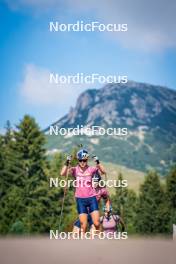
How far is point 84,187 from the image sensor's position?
584 centimetres

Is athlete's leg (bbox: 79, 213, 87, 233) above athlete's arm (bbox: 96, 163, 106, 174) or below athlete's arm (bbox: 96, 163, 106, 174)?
below

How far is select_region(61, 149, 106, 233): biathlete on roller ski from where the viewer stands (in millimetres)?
5828

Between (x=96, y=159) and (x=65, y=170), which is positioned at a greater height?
(x=96, y=159)

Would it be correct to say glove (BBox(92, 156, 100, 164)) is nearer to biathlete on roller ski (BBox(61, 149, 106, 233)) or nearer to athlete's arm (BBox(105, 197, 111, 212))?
biathlete on roller ski (BBox(61, 149, 106, 233))

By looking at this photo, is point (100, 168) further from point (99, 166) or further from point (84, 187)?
point (84, 187)

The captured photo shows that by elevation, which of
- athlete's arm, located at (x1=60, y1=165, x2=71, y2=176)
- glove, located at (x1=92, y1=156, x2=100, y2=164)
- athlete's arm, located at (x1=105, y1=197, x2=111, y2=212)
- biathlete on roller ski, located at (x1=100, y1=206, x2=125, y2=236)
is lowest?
biathlete on roller ski, located at (x1=100, y1=206, x2=125, y2=236)

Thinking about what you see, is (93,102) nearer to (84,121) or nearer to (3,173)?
(84,121)

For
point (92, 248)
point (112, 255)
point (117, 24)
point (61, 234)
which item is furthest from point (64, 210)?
point (117, 24)

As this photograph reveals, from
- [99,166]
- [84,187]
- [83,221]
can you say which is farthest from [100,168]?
[83,221]

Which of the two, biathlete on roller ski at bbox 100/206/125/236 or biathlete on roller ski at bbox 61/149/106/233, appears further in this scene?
biathlete on roller ski at bbox 61/149/106/233

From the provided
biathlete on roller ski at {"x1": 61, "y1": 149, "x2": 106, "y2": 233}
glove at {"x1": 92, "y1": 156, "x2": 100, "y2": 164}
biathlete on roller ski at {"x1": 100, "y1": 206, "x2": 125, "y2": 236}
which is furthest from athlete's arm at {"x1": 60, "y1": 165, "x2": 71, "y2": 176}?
biathlete on roller ski at {"x1": 100, "y1": 206, "x2": 125, "y2": 236}

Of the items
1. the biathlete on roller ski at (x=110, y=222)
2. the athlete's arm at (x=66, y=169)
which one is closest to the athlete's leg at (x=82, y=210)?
the biathlete on roller ski at (x=110, y=222)

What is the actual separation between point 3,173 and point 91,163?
113 cm

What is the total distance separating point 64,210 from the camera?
585 centimetres
